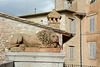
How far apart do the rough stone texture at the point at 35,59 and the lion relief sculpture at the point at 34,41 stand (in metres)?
0.21

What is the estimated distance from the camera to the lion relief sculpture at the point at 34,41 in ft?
18.8

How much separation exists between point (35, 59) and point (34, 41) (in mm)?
656

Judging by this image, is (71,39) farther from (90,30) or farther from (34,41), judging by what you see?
(34,41)

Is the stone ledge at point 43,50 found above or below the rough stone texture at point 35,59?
above

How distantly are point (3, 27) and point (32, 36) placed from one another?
27.4 ft

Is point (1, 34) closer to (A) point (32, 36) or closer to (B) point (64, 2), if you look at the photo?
(A) point (32, 36)

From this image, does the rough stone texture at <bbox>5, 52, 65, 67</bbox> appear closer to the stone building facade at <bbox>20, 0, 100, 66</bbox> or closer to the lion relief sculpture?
the lion relief sculpture

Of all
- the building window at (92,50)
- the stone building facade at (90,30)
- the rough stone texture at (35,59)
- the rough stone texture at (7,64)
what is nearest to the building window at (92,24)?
the stone building facade at (90,30)

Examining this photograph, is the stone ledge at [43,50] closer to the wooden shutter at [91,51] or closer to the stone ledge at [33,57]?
the stone ledge at [33,57]

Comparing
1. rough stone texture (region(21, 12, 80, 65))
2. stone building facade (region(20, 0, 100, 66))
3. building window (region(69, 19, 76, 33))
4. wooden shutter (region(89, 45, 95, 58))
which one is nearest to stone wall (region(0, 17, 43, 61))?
rough stone texture (region(21, 12, 80, 65))

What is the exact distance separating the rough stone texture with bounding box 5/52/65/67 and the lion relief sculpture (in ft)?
0.69

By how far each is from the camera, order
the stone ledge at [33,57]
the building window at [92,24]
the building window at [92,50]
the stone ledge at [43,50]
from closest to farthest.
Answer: the stone ledge at [33,57] < the stone ledge at [43,50] < the building window at [92,50] < the building window at [92,24]

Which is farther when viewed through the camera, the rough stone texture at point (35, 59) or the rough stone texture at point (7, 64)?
the rough stone texture at point (35, 59)

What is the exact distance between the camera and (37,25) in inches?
546
